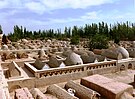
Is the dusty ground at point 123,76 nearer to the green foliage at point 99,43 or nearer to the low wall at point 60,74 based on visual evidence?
the low wall at point 60,74

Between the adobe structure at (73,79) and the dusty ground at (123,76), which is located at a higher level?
the adobe structure at (73,79)

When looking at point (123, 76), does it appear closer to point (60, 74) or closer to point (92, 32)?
point (60, 74)

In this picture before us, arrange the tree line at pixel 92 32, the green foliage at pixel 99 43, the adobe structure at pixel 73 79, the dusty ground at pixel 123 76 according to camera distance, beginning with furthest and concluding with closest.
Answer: the tree line at pixel 92 32
the green foliage at pixel 99 43
the dusty ground at pixel 123 76
the adobe structure at pixel 73 79

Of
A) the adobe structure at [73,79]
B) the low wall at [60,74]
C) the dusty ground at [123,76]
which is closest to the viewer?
the adobe structure at [73,79]

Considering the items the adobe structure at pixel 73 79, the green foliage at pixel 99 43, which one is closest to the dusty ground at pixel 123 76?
the adobe structure at pixel 73 79

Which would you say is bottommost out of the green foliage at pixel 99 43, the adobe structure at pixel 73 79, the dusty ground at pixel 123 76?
the dusty ground at pixel 123 76

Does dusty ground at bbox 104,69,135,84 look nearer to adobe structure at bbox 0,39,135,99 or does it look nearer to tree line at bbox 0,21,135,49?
adobe structure at bbox 0,39,135,99

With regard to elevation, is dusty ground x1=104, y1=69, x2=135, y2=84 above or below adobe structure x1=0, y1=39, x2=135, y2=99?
below

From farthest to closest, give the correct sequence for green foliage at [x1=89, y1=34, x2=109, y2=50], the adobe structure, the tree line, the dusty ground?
the tree line
green foliage at [x1=89, y1=34, x2=109, y2=50]
the dusty ground
the adobe structure

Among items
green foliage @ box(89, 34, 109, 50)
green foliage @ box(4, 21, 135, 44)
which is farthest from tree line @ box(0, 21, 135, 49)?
green foliage @ box(89, 34, 109, 50)

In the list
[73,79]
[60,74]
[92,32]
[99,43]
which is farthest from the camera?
[92,32]

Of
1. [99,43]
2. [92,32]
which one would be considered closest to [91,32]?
[92,32]

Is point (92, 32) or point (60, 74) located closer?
point (60, 74)

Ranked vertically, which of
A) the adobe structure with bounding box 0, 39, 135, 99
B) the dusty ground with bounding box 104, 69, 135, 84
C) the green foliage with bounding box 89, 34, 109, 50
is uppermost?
the green foliage with bounding box 89, 34, 109, 50
